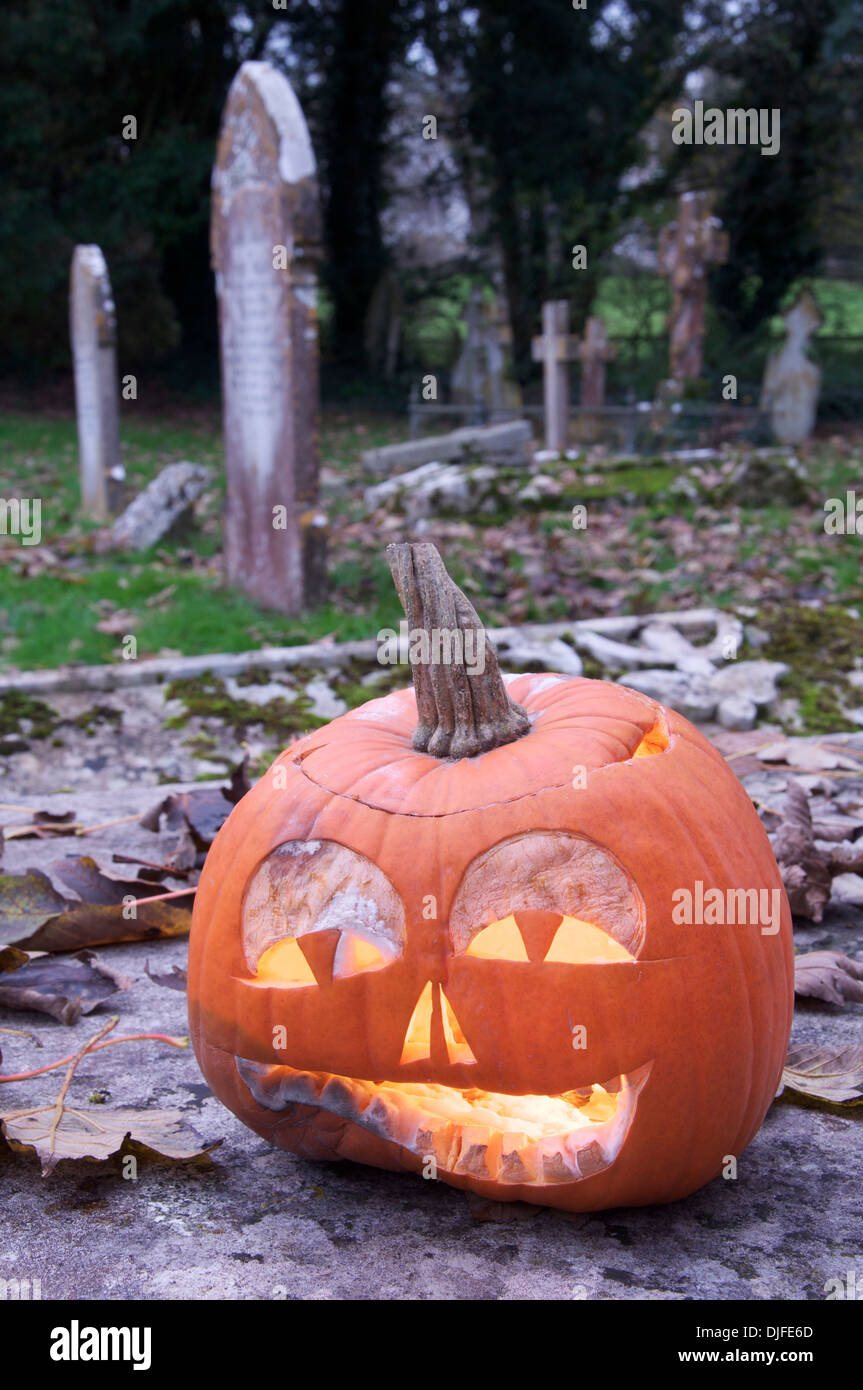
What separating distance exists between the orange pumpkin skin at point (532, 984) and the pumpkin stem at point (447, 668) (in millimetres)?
54

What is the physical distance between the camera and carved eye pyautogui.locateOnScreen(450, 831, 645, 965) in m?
1.76

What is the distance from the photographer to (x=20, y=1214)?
5.87 feet

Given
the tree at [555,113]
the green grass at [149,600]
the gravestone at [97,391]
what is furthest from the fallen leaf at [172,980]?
the tree at [555,113]

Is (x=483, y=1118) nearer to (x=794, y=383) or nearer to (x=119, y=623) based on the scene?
(x=119, y=623)

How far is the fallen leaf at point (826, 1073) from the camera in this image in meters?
2.08

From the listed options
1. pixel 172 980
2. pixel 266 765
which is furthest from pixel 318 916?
pixel 266 765

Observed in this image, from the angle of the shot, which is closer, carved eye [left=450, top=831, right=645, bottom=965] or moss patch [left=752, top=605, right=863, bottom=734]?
carved eye [left=450, top=831, right=645, bottom=965]

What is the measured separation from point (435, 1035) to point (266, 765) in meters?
2.61

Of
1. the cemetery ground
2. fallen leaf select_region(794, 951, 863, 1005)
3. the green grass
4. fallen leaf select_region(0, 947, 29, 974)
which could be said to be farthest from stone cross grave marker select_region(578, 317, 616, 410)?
fallen leaf select_region(0, 947, 29, 974)

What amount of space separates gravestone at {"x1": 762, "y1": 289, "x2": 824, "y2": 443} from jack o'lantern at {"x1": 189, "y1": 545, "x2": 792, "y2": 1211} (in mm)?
15993

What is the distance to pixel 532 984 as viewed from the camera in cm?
172

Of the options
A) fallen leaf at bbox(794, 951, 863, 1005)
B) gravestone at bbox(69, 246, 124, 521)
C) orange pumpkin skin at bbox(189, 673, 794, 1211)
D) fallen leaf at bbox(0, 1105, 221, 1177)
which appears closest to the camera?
orange pumpkin skin at bbox(189, 673, 794, 1211)

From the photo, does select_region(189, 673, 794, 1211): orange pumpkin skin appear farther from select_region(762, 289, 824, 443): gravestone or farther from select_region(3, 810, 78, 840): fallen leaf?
select_region(762, 289, 824, 443): gravestone

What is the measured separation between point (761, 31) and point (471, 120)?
200 inches
